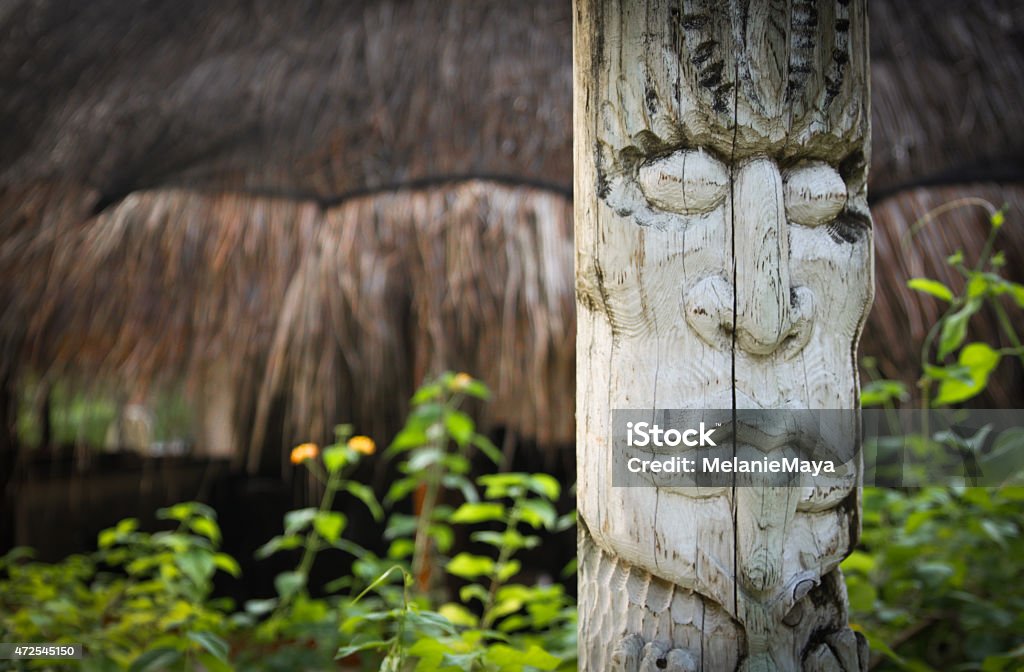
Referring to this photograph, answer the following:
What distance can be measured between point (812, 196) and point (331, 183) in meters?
1.39

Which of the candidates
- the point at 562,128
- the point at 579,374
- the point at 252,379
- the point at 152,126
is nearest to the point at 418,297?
the point at 252,379

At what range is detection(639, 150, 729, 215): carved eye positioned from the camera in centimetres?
79

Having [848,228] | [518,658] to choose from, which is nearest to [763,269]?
[848,228]

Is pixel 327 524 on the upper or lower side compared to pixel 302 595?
upper

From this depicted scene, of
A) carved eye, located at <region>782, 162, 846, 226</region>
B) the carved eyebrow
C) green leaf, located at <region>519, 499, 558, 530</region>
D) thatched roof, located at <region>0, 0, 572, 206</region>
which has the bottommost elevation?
green leaf, located at <region>519, 499, 558, 530</region>

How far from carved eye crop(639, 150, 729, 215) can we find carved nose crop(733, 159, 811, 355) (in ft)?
0.08

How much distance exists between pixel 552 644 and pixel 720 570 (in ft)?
2.51

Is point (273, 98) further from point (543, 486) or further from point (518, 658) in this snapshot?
point (518, 658)

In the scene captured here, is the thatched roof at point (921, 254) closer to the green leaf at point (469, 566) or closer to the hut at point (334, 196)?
the hut at point (334, 196)

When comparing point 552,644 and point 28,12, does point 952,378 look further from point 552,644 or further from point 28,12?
point 28,12

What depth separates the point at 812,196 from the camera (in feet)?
2.65

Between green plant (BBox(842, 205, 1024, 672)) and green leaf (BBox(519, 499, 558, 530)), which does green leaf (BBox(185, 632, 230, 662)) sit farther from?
green plant (BBox(842, 205, 1024, 672))

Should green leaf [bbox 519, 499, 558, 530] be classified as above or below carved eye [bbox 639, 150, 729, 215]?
below

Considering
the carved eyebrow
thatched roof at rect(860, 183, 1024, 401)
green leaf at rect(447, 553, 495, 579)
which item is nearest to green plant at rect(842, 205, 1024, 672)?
thatched roof at rect(860, 183, 1024, 401)
